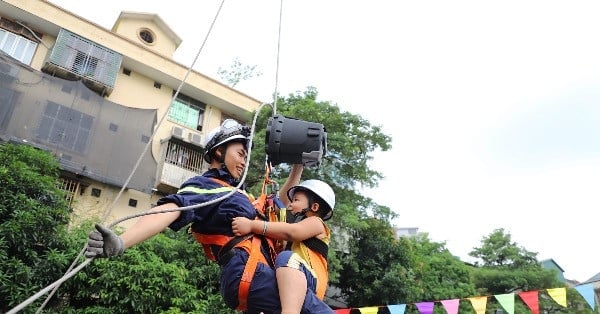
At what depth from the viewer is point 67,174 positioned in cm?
1107

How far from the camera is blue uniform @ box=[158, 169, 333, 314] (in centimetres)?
185

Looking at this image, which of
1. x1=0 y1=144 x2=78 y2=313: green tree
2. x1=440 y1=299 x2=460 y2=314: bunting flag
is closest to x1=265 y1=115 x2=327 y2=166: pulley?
x1=0 y1=144 x2=78 y2=313: green tree

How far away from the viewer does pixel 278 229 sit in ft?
6.62

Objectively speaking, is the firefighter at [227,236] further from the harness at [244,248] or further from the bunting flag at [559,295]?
the bunting flag at [559,295]

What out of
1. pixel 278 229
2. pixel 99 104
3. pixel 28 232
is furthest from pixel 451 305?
pixel 99 104

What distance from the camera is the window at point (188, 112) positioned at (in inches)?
554

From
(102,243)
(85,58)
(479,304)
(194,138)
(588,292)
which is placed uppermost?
(85,58)

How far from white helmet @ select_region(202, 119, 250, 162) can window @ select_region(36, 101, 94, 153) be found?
405 inches

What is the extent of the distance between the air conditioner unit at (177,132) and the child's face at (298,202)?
37.5 feet

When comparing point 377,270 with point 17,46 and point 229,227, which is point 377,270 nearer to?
point 229,227

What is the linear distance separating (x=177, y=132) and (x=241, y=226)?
11920 mm

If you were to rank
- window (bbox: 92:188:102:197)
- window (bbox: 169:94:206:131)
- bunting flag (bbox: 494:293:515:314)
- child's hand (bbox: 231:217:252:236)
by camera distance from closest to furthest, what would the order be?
1. child's hand (bbox: 231:217:252:236)
2. bunting flag (bbox: 494:293:515:314)
3. window (bbox: 92:188:102:197)
4. window (bbox: 169:94:206:131)

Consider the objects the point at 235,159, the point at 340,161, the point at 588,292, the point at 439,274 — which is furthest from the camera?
the point at 439,274

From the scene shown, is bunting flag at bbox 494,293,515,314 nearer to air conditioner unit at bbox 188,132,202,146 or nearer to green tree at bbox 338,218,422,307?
green tree at bbox 338,218,422,307
